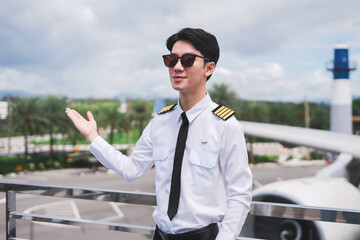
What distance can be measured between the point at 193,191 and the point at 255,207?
22.8 inches

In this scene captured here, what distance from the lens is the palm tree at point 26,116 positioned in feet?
104

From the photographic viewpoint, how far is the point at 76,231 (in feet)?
10.2

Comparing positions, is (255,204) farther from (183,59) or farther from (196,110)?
(183,59)

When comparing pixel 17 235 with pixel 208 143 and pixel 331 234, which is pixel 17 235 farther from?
pixel 331 234

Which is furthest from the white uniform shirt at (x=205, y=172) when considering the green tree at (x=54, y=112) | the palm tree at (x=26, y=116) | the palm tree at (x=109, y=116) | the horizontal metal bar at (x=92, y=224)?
the palm tree at (x=109, y=116)

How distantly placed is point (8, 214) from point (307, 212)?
2.29 meters

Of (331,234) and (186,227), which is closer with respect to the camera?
(186,227)

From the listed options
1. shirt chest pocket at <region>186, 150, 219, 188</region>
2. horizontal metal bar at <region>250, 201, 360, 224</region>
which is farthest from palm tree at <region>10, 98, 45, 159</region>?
shirt chest pocket at <region>186, 150, 219, 188</region>

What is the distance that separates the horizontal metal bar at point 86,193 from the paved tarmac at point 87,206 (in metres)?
0.20

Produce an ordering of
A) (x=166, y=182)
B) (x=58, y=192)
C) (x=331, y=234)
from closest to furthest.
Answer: (x=166, y=182)
(x=58, y=192)
(x=331, y=234)

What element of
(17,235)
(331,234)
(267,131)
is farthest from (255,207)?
(267,131)

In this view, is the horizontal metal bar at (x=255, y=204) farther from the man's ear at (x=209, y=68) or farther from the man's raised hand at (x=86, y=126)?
the man's ear at (x=209, y=68)

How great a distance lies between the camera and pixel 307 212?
6.51ft

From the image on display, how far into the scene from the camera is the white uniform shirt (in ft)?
5.10
